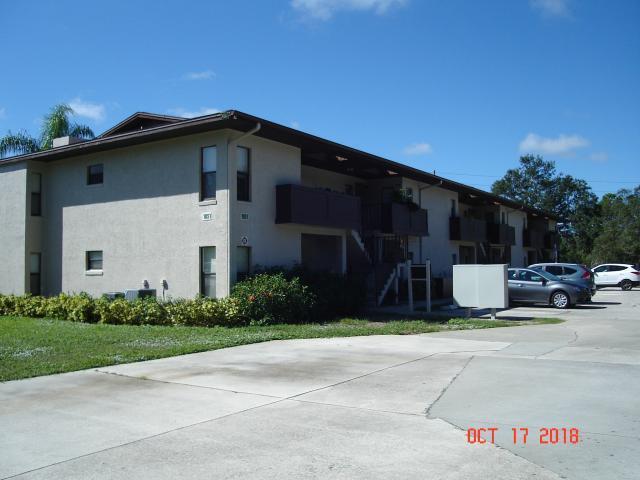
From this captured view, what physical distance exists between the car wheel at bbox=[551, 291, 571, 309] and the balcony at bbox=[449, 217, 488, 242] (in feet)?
32.1

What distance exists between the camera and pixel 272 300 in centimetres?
1556

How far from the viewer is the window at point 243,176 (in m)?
17.1

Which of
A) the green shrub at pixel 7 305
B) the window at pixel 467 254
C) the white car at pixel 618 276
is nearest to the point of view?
the green shrub at pixel 7 305

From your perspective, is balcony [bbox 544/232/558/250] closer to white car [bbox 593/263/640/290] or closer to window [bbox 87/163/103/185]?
white car [bbox 593/263/640/290]

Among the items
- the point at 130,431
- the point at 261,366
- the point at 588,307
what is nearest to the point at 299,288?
the point at 261,366

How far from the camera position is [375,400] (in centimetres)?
720

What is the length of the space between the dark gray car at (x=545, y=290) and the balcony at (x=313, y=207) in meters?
7.25

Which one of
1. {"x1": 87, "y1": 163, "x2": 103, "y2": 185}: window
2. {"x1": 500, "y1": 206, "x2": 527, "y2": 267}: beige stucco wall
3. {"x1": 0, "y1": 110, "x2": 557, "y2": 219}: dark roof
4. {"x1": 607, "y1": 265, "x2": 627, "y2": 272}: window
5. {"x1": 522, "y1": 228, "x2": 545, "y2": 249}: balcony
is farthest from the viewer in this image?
{"x1": 522, "y1": 228, "x2": 545, "y2": 249}: balcony

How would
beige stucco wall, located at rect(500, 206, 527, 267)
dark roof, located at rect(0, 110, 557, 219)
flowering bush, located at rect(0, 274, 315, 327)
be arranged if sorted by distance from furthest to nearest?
beige stucco wall, located at rect(500, 206, 527, 267) < dark roof, located at rect(0, 110, 557, 219) < flowering bush, located at rect(0, 274, 315, 327)

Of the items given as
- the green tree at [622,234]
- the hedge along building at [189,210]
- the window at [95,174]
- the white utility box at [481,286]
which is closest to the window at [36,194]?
the hedge along building at [189,210]

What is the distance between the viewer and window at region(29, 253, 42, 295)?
69.7 feet

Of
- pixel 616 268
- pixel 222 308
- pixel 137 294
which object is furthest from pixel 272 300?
pixel 616 268

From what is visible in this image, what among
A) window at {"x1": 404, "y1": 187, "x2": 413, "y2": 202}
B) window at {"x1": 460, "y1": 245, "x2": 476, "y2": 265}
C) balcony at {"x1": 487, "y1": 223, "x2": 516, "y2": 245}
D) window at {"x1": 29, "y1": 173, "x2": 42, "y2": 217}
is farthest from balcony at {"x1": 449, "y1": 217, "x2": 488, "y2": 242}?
window at {"x1": 29, "y1": 173, "x2": 42, "y2": 217}

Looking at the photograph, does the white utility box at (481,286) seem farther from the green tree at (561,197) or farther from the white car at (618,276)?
the green tree at (561,197)
